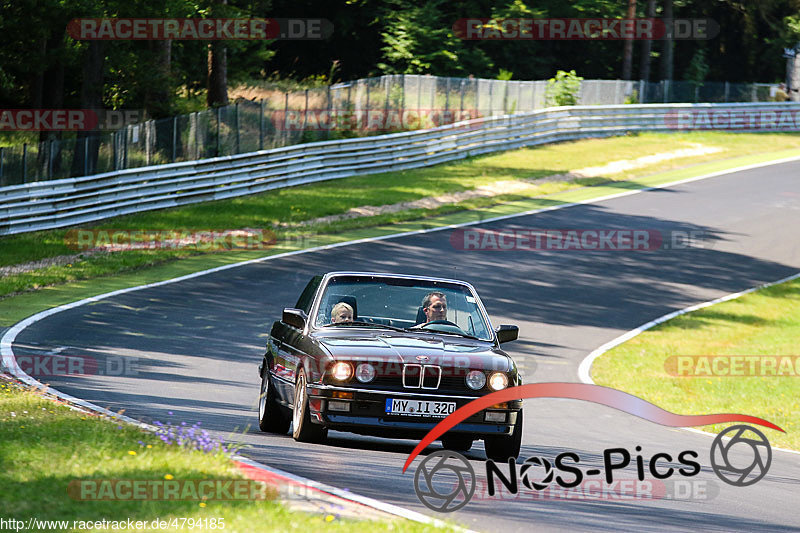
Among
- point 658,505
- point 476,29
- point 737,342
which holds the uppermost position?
point 476,29

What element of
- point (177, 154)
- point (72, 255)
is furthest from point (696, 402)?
point (177, 154)

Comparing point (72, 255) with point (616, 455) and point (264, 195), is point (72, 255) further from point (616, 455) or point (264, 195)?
point (616, 455)

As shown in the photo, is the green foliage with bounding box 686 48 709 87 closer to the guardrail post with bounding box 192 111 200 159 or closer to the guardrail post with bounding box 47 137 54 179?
the guardrail post with bounding box 192 111 200 159

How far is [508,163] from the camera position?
3944cm

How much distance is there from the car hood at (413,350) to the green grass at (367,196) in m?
12.5

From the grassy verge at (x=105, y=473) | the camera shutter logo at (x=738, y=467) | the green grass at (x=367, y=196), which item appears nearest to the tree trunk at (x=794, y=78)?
the green grass at (x=367, y=196)

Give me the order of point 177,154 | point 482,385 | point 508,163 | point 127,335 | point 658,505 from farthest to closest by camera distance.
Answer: point 508,163, point 177,154, point 127,335, point 482,385, point 658,505

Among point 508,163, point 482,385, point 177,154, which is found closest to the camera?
point 482,385

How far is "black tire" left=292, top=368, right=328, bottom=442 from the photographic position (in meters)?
9.45

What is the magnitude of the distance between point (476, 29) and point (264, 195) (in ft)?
85.6

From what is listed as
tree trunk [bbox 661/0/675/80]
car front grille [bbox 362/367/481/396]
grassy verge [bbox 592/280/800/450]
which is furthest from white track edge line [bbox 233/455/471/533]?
tree trunk [bbox 661/0/675/80]

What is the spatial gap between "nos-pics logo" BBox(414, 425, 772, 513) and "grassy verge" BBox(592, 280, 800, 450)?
3755 millimetres

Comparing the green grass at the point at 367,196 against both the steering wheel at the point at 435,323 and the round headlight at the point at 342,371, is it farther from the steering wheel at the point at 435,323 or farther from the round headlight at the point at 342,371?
the round headlight at the point at 342,371

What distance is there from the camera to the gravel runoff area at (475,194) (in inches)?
922
